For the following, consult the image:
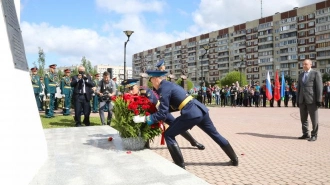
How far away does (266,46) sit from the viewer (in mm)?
91750

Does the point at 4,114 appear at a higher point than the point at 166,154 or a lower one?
higher

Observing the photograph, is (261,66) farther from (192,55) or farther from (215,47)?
(192,55)

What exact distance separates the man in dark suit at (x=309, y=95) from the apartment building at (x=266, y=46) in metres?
51.9

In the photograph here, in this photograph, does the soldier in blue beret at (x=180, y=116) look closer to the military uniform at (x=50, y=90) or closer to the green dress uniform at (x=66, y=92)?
the military uniform at (x=50, y=90)

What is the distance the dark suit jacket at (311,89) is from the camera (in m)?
8.03

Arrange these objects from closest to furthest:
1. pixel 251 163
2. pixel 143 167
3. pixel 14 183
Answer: pixel 14 183, pixel 143 167, pixel 251 163

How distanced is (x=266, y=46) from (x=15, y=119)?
94.7 metres

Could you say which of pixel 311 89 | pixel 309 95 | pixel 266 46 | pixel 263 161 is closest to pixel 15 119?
pixel 263 161

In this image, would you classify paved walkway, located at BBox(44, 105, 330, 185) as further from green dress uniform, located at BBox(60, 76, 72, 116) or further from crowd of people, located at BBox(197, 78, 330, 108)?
crowd of people, located at BBox(197, 78, 330, 108)

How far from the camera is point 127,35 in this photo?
→ 18641 millimetres

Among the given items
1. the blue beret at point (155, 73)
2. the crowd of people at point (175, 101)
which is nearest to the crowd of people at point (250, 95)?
the crowd of people at point (175, 101)

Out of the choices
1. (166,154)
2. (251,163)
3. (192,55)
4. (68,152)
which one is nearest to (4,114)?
(68,152)

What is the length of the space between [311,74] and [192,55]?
111 metres

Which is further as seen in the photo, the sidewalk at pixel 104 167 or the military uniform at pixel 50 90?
the military uniform at pixel 50 90
